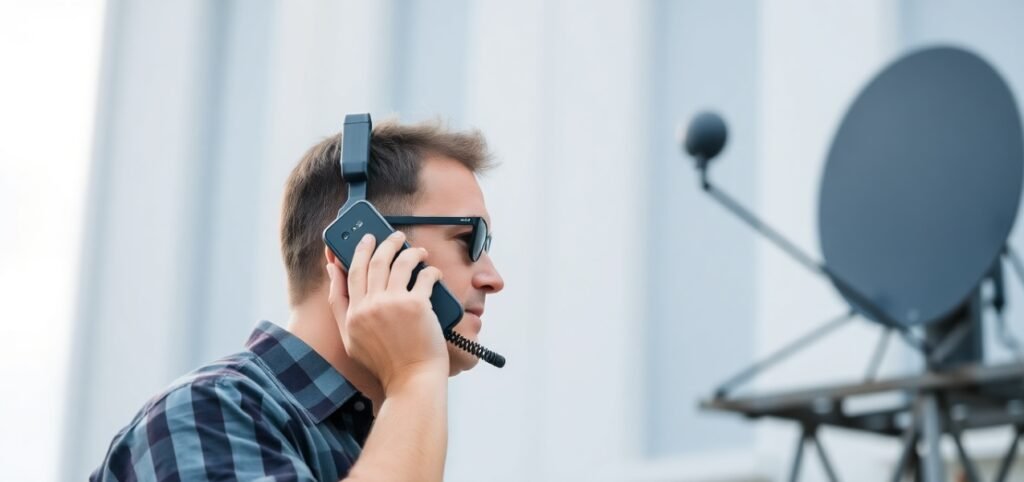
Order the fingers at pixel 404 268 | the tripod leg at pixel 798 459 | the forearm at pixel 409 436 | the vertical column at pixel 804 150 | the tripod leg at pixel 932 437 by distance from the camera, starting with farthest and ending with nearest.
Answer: the vertical column at pixel 804 150 < the tripod leg at pixel 798 459 < the tripod leg at pixel 932 437 < the fingers at pixel 404 268 < the forearm at pixel 409 436

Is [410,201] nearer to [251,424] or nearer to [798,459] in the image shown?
[251,424]

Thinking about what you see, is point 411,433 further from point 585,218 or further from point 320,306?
point 585,218

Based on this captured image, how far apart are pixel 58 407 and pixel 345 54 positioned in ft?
4.76

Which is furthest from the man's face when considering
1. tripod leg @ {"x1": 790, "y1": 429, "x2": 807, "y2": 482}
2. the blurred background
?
the blurred background

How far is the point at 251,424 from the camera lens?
938 mm

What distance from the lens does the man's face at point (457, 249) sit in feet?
3.75

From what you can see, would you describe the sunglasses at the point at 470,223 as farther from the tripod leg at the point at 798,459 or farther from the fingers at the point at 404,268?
the tripod leg at the point at 798,459

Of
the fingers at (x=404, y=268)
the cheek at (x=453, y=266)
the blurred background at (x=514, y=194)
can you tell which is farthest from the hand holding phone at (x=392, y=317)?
the blurred background at (x=514, y=194)

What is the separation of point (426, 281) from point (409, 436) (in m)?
0.15

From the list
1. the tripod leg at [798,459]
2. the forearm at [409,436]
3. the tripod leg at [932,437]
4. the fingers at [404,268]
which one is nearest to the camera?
the forearm at [409,436]

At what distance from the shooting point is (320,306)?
118 cm

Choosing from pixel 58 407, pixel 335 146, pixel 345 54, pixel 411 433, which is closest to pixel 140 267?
pixel 58 407

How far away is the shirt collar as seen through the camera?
3.52 feet

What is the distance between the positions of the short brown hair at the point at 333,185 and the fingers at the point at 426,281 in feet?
0.47
